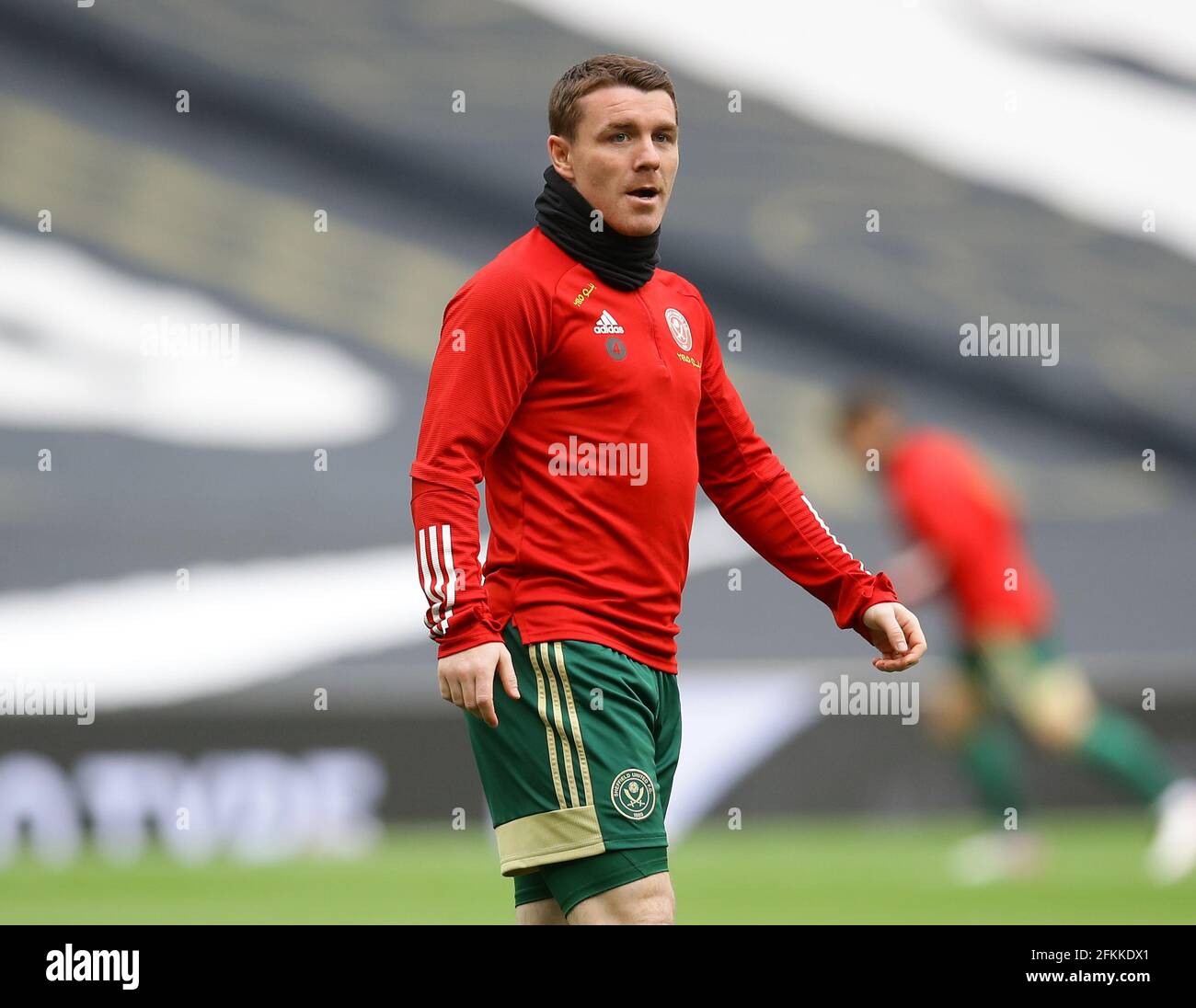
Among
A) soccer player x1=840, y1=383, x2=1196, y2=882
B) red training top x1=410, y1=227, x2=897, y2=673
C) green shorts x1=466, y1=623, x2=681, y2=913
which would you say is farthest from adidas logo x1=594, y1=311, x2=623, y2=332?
soccer player x1=840, y1=383, x2=1196, y2=882

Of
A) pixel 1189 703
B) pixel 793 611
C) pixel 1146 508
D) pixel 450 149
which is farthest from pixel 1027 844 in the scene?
pixel 450 149

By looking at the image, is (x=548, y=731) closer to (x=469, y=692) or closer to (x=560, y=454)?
(x=469, y=692)

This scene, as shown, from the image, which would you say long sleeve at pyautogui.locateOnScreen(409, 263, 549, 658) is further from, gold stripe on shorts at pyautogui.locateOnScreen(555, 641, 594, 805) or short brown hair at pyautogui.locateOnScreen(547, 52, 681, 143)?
short brown hair at pyautogui.locateOnScreen(547, 52, 681, 143)

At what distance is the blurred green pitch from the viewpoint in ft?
19.7

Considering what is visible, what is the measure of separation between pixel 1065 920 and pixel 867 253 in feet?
19.0

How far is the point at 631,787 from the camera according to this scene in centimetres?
273

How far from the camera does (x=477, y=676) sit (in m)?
2.59

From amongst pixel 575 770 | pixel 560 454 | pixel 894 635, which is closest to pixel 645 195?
pixel 560 454

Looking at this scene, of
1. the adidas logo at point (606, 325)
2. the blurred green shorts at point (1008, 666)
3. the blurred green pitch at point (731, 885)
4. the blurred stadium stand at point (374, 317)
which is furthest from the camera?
the blurred stadium stand at point (374, 317)

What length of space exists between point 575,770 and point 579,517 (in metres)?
0.42

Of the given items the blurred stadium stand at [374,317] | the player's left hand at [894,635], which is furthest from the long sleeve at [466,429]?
the blurred stadium stand at [374,317]

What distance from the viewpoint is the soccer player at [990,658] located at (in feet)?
22.6

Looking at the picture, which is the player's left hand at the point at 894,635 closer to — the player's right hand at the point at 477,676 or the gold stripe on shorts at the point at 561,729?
the gold stripe on shorts at the point at 561,729

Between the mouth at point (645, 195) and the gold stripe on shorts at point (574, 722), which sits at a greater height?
the mouth at point (645, 195)
